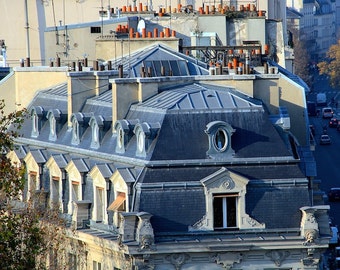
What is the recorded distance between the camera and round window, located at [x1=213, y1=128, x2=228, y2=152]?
5847cm

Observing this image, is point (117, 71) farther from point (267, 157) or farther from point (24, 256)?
point (24, 256)

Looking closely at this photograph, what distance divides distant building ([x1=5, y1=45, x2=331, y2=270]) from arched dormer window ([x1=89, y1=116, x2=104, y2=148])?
0.04 m

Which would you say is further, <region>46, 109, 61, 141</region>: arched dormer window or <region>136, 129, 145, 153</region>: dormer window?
<region>46, 109, 61, 141</region>: arched dormer window

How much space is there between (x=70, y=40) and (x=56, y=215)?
21301 millimetres

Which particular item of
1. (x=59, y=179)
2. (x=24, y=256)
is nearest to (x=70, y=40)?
(x=59, y=179)

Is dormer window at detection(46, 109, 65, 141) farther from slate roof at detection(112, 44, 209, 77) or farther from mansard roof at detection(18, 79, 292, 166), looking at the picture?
slate roof at detection(112, 44, 209, 77)

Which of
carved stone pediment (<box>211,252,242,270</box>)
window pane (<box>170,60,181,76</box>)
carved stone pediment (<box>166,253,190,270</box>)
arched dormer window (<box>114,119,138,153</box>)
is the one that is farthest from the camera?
window pane (<box>170,60,181,76</box>)

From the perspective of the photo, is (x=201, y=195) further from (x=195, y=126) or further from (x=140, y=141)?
(x=140, y=141)

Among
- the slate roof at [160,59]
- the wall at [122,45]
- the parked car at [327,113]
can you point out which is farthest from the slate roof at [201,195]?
the parked car at [327,113]

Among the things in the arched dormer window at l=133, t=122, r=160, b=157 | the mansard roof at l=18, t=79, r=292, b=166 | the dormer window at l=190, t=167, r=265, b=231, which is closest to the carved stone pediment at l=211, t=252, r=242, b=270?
the dormer window at l=190, t=167, r=265, b=231

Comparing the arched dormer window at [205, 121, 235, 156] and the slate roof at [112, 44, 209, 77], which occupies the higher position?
the slate roof at [112, 44, 209, 77]

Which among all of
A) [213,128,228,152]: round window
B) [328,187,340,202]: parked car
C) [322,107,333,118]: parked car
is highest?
[213,128,228,152]: round window

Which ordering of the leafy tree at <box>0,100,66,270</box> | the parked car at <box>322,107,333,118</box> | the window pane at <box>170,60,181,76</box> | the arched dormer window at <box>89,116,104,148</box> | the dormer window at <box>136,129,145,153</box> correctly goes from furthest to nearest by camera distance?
the parked car at <box>322,107,333,118</box>
the window pane at <box>170,60,181,76</box>
the arched dormer window at <box>89,116,104,148</box>
the dormer window at <box>136,129,145,153</box>
the leafy tree at <box>0,100,66,270</box>

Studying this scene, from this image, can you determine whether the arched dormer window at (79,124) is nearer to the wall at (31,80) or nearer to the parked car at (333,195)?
the wall at (31,80)
